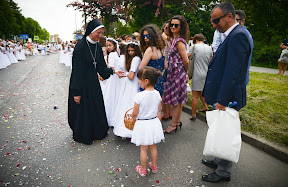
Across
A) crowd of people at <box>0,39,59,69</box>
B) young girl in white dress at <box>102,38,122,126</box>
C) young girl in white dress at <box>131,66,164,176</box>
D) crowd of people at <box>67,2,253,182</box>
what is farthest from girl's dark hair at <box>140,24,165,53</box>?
crowd of people at <box>0,39,59,69</box>

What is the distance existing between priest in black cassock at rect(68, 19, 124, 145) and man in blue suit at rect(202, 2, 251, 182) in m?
1.98

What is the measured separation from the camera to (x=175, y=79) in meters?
3.95

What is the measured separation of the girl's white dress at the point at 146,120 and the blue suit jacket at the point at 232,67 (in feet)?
2.94

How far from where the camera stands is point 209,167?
3.01 metres

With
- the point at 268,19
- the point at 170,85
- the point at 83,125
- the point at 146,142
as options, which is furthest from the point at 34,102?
the point at 268,19

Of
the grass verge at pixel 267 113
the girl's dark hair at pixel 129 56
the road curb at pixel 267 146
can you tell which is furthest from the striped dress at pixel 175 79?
the grass verge at pixel 267 113

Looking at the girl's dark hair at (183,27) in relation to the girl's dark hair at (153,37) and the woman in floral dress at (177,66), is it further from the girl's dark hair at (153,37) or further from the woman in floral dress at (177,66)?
the girl's dark hair at (153,37)

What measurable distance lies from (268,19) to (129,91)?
22.1 meters

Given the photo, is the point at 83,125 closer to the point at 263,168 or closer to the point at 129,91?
the point at 129,91

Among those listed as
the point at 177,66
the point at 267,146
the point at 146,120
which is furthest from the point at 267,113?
the point at 146,120

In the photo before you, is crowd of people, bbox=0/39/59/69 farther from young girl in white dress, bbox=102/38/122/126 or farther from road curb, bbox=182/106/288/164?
road curb, bbox=182/106/288/164

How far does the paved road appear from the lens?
2.63 m

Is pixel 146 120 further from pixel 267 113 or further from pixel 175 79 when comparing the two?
pixel 267 113

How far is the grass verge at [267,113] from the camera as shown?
3861 mm
